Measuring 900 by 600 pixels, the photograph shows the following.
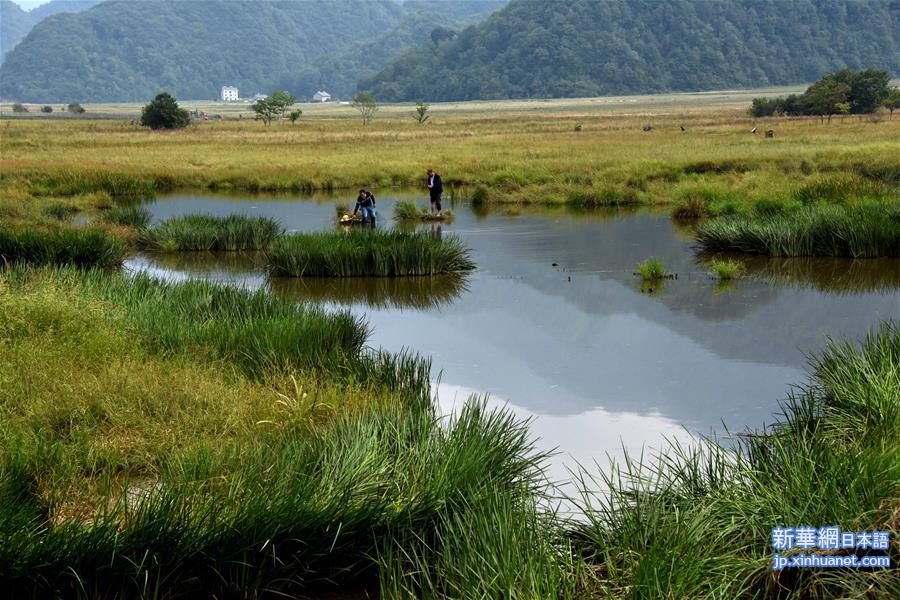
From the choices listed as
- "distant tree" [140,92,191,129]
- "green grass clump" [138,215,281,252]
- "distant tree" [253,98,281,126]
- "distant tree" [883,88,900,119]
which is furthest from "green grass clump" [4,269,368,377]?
"distant tree" [253,98,281,126]

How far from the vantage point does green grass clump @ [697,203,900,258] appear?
2039 cm

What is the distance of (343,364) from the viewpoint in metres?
10.6

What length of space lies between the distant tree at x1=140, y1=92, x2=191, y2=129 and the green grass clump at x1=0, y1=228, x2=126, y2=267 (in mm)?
71909

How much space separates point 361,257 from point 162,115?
243ft

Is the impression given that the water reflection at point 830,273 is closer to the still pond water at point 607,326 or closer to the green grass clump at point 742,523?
the still pond water at point 607,326

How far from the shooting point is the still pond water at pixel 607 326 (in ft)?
35.3

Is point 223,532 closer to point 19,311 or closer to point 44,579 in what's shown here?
point 44,579

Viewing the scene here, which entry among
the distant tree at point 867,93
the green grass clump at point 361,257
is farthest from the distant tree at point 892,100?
the green grass clump at point 361,257

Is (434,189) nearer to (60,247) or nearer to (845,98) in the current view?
(60,247)

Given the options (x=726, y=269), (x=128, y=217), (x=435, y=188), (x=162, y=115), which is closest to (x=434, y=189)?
(x=435, y=188)

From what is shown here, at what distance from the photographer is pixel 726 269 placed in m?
18.9

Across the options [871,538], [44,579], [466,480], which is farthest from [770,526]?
[44,579]

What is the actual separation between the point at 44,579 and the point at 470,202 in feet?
100

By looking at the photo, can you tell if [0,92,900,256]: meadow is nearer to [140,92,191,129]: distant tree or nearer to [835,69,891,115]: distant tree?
[140,92,191,129]: distant tree
